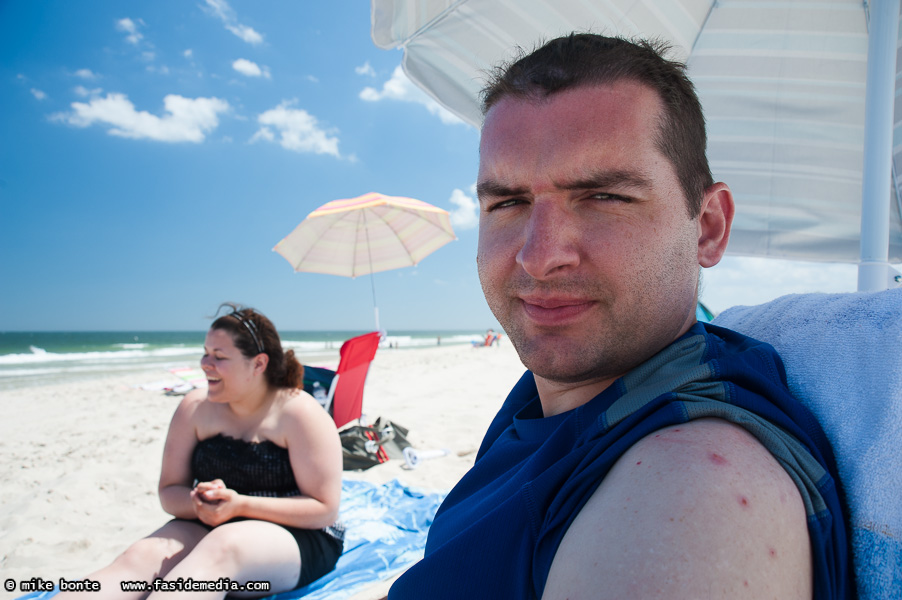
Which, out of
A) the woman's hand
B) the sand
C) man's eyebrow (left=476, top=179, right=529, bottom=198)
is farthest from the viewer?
the sand

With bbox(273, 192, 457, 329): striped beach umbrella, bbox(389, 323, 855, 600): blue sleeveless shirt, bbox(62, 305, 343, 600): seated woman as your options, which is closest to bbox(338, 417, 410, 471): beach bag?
bbox(62, 305, 343, 600): seated woman

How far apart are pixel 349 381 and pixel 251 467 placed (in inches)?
120

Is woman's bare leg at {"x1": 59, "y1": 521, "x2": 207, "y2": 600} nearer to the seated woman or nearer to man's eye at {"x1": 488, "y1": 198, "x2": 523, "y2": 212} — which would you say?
the seated woman

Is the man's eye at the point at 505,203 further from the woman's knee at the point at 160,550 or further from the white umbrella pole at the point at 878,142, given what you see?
the woman's knee at the point at 160,550

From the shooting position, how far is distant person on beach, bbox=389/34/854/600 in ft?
1.81

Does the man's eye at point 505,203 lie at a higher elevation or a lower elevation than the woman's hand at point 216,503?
higher

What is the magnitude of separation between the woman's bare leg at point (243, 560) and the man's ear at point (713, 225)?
2189 mm

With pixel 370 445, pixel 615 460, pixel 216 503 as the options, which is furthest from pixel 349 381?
pixel 615 460

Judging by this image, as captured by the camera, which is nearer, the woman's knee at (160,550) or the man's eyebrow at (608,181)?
the man's eyebrow at (608,181)

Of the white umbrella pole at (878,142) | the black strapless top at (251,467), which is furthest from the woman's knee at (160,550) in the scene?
the white umbrella pole at (878,142)

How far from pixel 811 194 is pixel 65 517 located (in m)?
5.94

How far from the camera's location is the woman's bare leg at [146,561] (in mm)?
1977

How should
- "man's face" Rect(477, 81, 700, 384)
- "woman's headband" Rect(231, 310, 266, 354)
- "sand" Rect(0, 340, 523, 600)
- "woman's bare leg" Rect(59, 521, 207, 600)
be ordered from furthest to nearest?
"sand" Rect(0, 340, 523, 600), "woman's headband" Rect(231, 310, 266, 354), "woman's bare leg" Rect(59, 521, 207, 600), "man's face" Rect(477, 81, 700, 384)

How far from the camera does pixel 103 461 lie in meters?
5.36
